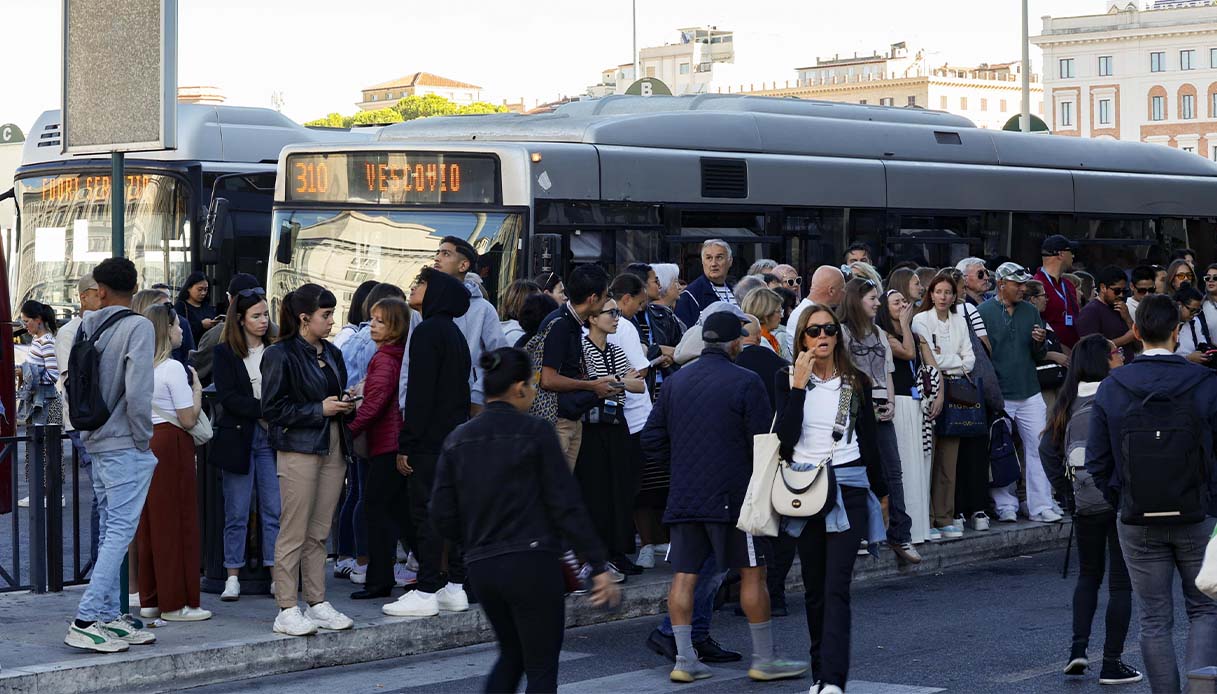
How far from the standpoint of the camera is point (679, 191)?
1507 centimetres

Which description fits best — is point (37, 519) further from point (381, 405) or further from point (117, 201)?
point (381, 405)

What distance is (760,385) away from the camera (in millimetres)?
7762

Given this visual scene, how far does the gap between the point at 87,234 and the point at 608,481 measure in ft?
38.2

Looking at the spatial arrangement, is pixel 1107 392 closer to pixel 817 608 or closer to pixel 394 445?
pixel 817 608

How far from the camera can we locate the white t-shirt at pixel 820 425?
24.2ft

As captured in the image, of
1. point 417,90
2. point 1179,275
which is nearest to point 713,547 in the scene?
point 1179,275

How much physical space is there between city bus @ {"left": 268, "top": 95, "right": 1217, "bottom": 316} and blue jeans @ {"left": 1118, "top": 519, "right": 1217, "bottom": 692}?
24.0 ft

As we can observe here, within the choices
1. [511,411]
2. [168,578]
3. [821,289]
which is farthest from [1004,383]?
[511,411]

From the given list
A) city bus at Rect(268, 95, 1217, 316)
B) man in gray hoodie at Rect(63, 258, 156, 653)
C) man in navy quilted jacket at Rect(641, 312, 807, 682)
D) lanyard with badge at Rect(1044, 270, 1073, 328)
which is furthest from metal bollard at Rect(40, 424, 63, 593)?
lanyard with badge at Rect(1044, 270, 1073, 328)

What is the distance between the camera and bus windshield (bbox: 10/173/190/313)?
19422 mm

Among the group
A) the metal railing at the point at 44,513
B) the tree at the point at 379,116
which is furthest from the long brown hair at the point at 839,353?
the tree at the point at 379,116

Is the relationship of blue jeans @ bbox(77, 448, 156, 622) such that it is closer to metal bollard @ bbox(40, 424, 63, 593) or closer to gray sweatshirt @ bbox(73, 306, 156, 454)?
gray sweatshirt @ bbox(73, 306, 156, 454)

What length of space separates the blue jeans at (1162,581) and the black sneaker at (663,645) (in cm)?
226

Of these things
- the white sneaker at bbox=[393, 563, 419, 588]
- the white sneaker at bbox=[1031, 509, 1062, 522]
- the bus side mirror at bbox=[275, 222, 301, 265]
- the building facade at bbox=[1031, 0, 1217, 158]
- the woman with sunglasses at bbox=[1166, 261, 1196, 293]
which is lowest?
the white sneaker at bbox=[393, 563, 419, 588]
